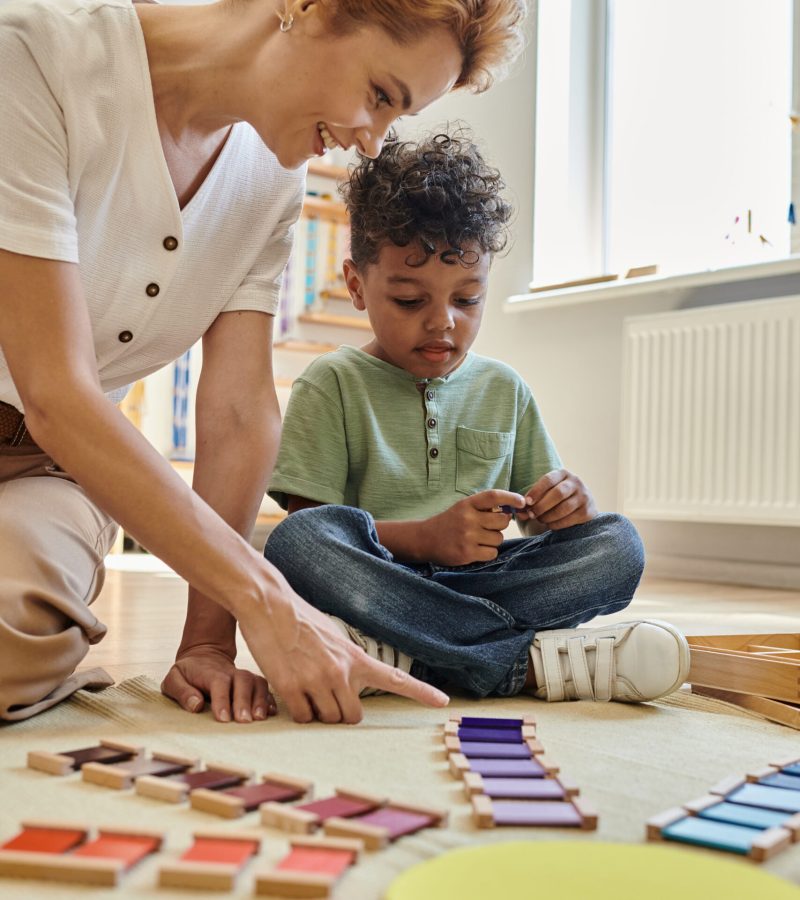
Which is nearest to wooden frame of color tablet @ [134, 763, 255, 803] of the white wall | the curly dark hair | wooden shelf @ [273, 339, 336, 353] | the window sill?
the curly dark hair

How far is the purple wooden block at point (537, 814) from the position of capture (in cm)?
66

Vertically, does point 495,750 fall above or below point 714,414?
below

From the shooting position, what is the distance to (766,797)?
2.39 ft

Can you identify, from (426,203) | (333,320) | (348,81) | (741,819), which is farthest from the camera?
(333,320)

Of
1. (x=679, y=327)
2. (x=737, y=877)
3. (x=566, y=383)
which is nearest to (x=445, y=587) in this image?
(x=737, y=877)

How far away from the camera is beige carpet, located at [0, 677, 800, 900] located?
63 cm

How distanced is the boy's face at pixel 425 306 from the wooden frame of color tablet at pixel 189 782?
731 mm

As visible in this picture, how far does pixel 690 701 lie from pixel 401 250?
2.16 feet

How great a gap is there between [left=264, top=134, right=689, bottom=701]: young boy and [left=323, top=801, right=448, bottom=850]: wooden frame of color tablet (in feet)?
1.65

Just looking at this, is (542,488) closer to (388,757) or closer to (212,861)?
(388,757)

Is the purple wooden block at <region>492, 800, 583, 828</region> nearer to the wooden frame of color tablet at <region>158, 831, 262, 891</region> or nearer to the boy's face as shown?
the wooden frame of color tablet at <region>158, 831, 262, 891</region>

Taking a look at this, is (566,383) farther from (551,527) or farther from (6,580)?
(6,580)

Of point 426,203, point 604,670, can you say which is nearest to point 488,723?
point 604,670

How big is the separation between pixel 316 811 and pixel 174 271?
0.67 metres
